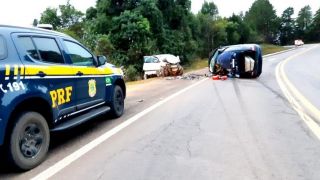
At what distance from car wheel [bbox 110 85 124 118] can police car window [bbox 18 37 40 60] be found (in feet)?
10.2

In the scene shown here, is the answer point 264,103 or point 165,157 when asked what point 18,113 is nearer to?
point 165,157

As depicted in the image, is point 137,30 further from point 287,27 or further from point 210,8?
point 287,27

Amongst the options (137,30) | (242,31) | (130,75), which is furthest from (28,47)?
(242,31)

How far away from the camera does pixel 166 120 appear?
891 cm

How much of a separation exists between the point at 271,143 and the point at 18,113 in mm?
3805

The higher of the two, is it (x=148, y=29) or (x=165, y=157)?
(x=148, y=29)

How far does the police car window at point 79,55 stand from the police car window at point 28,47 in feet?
3.83

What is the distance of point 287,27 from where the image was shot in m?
125

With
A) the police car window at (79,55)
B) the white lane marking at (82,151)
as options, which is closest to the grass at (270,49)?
the white lane marking at (82,151)

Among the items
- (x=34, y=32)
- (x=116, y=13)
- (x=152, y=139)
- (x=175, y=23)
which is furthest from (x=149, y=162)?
(x=175, y=23)

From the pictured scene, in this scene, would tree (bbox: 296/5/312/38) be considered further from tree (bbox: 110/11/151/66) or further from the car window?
the car window

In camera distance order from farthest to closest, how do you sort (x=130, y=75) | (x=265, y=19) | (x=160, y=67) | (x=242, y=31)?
(x=265, y=19) → (x=242, y=31) → (x=130, y=75) → (x=160, y=67)

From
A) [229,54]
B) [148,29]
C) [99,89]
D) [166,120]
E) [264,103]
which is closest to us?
[99,89]

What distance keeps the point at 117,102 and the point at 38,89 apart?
3.68 m
